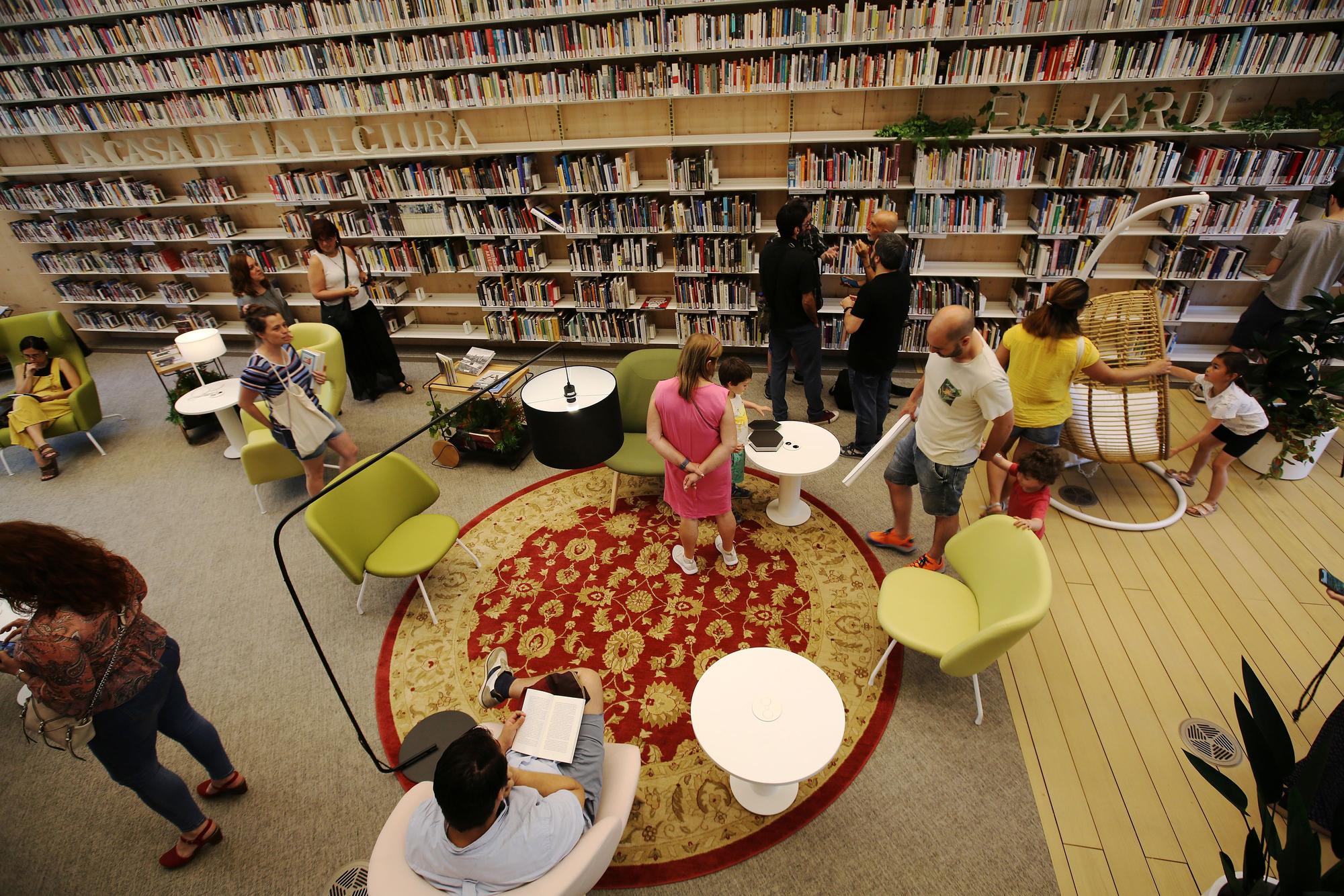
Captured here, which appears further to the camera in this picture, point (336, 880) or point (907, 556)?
point (907, 556)

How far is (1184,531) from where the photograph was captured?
3.71 meters

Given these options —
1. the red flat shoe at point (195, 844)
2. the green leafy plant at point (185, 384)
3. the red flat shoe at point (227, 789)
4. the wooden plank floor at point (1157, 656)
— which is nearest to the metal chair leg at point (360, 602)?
the red flat shoe at point (227, 789)

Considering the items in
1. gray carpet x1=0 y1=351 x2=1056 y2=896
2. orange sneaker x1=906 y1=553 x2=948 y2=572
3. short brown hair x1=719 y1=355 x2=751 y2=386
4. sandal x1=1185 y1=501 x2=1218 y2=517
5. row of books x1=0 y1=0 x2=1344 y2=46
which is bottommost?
gray carpet x1=0 y1=351 x2=1056 y2=896

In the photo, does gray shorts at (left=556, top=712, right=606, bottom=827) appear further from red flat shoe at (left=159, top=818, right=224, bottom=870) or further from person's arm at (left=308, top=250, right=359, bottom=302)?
person's arm at (left=308, top=250, right=359, bottom=302)

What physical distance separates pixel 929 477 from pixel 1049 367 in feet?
2.88

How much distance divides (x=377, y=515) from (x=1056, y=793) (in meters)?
3.42

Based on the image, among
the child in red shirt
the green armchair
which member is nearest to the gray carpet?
the child in red shirt

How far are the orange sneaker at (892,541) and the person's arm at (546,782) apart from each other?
2.33 m

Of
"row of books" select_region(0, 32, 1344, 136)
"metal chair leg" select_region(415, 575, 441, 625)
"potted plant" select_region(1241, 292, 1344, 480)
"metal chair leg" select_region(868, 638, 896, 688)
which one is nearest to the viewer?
"metal chair leg" select_region(868, 638, 896, 688)

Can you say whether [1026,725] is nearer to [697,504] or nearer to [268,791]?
[697,504]

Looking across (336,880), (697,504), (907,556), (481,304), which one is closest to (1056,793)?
(907,556)

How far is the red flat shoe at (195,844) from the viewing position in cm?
246

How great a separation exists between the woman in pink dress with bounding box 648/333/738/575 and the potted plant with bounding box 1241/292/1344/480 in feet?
10.6

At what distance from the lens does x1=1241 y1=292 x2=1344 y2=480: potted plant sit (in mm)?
3477
